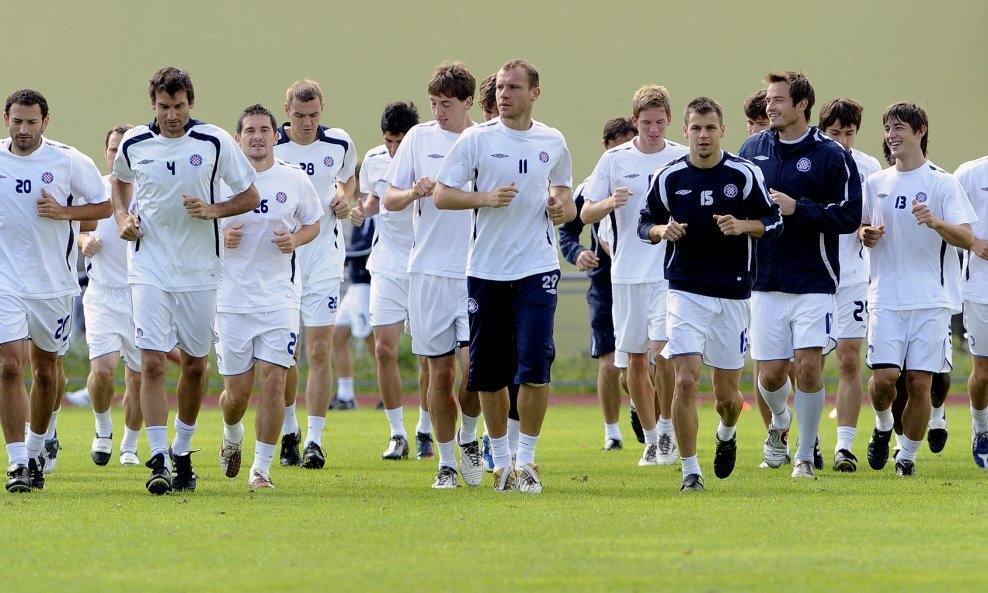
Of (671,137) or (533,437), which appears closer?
(533,437)

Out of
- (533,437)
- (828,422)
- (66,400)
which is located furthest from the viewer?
(66,400)

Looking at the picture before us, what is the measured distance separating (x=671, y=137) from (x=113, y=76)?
28.1ft

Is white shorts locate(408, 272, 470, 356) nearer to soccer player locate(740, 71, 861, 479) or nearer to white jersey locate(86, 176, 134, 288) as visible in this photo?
soccer player locate(740, 71, 861, 479)

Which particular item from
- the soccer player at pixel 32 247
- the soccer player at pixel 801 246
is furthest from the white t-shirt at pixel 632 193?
the soccer player at pixel 32 247

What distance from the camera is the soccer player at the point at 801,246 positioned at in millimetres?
10172

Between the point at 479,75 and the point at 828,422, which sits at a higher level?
the point at 479,75

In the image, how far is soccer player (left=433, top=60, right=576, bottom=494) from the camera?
30.1 ft

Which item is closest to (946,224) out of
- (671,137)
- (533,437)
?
(533,437)

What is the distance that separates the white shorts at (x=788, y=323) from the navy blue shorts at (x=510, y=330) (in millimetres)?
1817

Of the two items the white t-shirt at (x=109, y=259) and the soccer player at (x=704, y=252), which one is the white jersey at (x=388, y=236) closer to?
the white t-shirt at (x=109, y=259)

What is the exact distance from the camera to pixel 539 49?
2362 cm

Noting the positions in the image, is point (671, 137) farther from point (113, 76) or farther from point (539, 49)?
point (113, 76)

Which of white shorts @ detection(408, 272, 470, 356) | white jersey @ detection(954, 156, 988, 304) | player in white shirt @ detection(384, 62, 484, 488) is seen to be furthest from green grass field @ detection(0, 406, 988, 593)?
white jersey @ detection(954, 156, 988, 304)

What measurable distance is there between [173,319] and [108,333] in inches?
117
